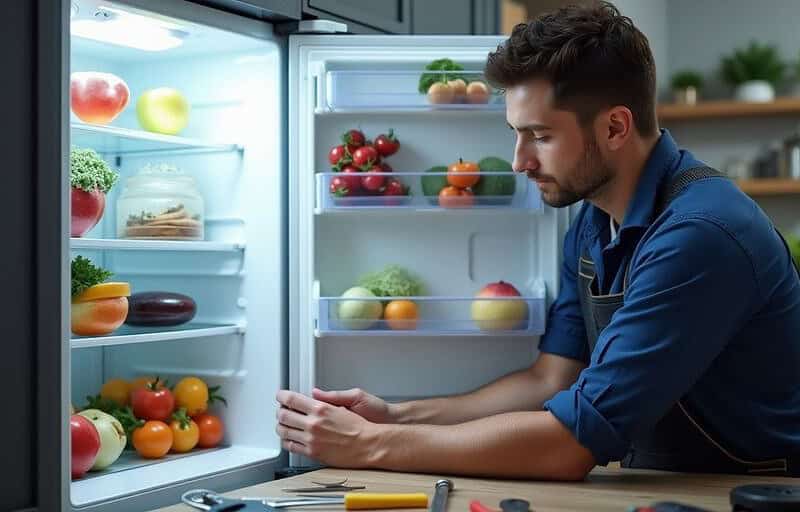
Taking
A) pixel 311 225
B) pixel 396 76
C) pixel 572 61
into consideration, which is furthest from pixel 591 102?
pixel 311 225

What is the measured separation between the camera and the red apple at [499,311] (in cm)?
214

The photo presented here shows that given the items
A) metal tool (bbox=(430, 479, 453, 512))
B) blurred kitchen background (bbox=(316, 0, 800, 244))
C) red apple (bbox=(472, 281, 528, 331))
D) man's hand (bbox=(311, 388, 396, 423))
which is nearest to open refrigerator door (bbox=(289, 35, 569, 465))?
red apple (bbox=(472, 281, 528, 331))

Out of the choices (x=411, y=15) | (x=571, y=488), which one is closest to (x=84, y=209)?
(x=411, y=15)

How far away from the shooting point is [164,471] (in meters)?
2.02

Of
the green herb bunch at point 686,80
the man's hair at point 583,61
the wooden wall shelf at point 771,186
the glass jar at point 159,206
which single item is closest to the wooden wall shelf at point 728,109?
the green herb bunch at point 686,80

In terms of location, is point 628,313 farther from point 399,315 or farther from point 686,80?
point 686,80

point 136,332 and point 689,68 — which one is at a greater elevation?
point 689,68

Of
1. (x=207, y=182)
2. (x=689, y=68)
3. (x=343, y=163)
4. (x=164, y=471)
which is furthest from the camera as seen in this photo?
(x=689, y=68)

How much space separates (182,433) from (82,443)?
0.34 metres

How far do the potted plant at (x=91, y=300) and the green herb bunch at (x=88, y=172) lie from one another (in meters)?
0.15

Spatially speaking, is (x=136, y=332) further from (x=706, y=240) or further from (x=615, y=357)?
(x=706, y=240)

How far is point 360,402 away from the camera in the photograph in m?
2.03
